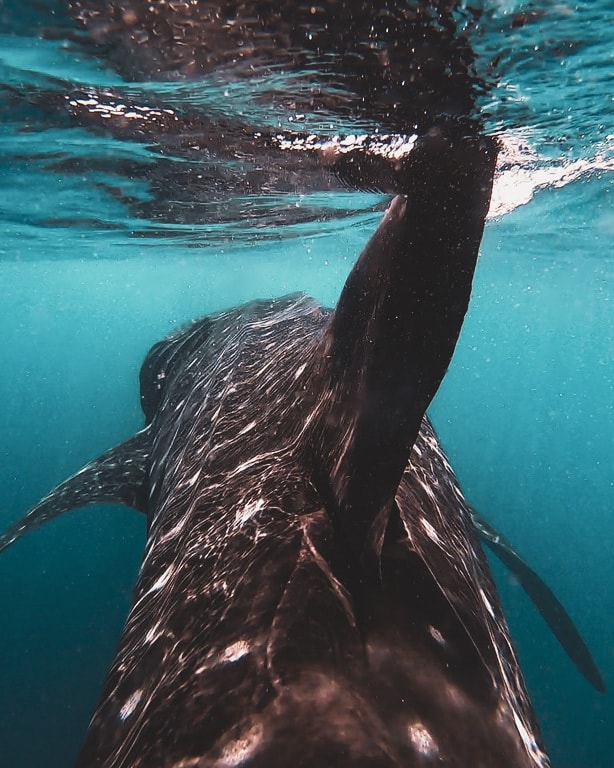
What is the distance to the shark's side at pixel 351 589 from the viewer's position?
6.05 ft

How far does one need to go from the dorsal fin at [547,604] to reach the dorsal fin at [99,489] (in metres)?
4.38

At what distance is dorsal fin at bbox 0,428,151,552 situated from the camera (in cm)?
636

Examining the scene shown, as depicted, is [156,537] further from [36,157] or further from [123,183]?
[123,183]

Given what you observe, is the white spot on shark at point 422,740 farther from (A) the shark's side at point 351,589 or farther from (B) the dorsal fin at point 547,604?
(B) the dorsal fin at point 547,604

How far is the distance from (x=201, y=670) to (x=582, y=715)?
15.7m

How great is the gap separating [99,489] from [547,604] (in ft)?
21.6

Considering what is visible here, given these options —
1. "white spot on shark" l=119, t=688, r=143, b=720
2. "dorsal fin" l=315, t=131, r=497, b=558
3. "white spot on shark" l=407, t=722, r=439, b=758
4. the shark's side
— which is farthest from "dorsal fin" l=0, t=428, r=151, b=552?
"white spot on shark" l=407, t=722, r=439, b=758

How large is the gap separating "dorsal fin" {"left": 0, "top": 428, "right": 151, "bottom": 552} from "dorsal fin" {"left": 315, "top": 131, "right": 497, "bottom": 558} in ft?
14.3

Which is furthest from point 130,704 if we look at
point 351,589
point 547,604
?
point 547,604

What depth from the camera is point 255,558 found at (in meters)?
2.55

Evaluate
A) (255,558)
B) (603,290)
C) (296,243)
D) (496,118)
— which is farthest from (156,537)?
(603,290)

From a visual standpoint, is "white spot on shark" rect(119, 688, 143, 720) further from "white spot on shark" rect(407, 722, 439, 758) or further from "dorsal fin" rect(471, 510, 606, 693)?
"dorsal fin" rect(471, 510, 606, 693)

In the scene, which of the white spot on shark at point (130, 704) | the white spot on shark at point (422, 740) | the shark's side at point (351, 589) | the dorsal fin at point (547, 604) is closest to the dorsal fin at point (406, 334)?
the shark's side at point (351, 589)

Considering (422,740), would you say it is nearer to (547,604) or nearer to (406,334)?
(406,334)
